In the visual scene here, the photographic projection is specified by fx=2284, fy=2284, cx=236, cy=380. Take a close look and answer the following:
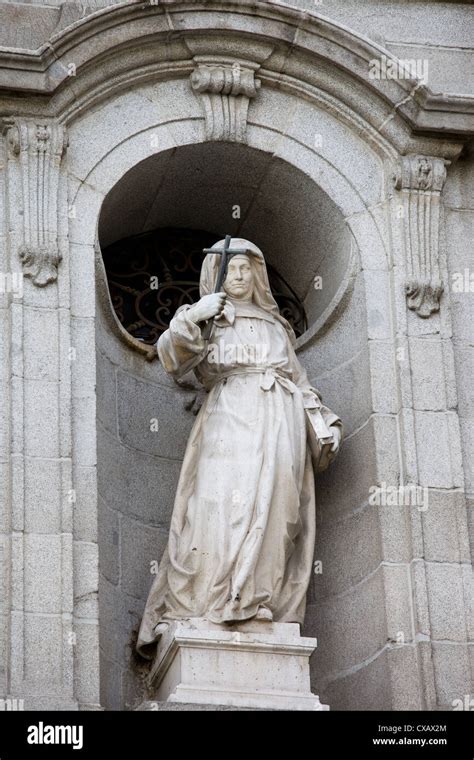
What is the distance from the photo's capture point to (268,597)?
482 inches

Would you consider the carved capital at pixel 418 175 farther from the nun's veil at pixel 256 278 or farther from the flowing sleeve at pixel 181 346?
the flowing sleeve at pixel 181 346

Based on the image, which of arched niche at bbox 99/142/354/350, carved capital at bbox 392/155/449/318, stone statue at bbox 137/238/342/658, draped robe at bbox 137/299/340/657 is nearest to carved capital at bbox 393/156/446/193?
carved capital at bbox 392/155/449/318

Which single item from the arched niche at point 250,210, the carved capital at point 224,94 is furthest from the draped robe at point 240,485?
the carved capital at point 224,94

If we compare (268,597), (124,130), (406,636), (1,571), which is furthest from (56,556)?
(124,130)

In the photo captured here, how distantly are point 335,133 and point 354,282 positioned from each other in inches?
38.4

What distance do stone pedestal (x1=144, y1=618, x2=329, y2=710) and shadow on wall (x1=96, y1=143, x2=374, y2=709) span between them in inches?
26.1

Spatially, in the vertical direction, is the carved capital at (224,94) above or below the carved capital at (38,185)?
above

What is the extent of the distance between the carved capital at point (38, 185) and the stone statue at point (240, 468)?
0.84 m

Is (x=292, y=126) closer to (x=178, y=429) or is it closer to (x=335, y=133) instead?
(x=335, y=133)

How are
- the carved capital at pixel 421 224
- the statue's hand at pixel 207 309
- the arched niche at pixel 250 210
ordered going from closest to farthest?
the statue's hand at pixel 207 309
the carved capital at pixel 421 224
the arched niche at pixel 250 210

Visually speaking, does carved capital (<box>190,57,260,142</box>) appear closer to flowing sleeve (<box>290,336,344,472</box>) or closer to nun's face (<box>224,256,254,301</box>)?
nun's face (<box>224,256,254,301</box>)

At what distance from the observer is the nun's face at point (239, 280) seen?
1335 cm

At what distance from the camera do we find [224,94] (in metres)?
13.9

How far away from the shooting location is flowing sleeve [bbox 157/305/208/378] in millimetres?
12695
